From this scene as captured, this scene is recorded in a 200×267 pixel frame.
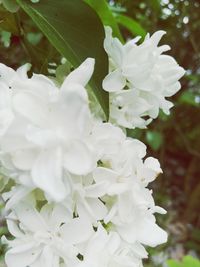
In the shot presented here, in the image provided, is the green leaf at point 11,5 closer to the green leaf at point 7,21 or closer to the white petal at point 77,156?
the green leaf at point 7,21

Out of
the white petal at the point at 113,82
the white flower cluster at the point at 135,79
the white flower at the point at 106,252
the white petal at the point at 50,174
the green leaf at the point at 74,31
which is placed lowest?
the white flower at the point at 106,252

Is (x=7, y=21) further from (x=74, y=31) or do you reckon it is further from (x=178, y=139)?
(x=178, y=139)

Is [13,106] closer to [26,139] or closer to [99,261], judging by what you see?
[26,139]

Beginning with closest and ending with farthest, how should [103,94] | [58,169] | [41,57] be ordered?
[58,169] < [103,94] < [41,57]

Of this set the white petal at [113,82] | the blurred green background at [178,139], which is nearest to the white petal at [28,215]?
the white petal at [113,82]

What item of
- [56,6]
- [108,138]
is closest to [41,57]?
[56,6]

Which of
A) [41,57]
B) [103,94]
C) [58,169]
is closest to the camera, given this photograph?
[58,169]
